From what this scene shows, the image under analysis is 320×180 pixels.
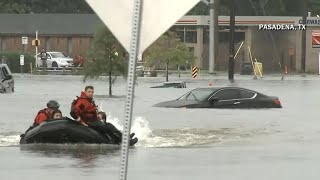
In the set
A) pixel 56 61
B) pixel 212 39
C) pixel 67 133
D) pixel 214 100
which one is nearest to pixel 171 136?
pixel 67 133

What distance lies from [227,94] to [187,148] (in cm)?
1402

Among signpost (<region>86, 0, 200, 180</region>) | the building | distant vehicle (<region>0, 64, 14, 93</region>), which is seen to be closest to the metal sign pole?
signpost (<region>86, 0, 200, 180</region>)

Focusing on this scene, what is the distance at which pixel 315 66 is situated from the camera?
76.6 metres

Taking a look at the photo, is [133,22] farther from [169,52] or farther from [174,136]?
[169,52]

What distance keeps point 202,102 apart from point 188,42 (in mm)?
46918

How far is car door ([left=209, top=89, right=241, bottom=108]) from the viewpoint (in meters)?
33.3

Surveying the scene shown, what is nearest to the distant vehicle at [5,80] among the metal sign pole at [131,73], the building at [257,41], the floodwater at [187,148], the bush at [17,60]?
the floodwater at [187,148]

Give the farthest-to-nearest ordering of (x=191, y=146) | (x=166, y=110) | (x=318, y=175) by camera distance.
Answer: (x=166, y=110), (x=191, y=146), (x=318, y=175)

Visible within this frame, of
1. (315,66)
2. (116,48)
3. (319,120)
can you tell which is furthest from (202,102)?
(315,66)

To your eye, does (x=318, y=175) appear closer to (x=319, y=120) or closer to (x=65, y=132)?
(x=65, y=132)

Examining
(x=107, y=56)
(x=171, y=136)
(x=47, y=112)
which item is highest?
(x=107, y=56)

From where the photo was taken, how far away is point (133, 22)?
18.3 ft

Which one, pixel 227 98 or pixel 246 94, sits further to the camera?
pixel 246 94

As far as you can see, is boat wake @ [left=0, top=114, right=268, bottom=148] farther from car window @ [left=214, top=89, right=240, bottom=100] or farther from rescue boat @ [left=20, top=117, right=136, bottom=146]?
Answer: car window @ [left=214, top=89, right=240, bottom=100]
